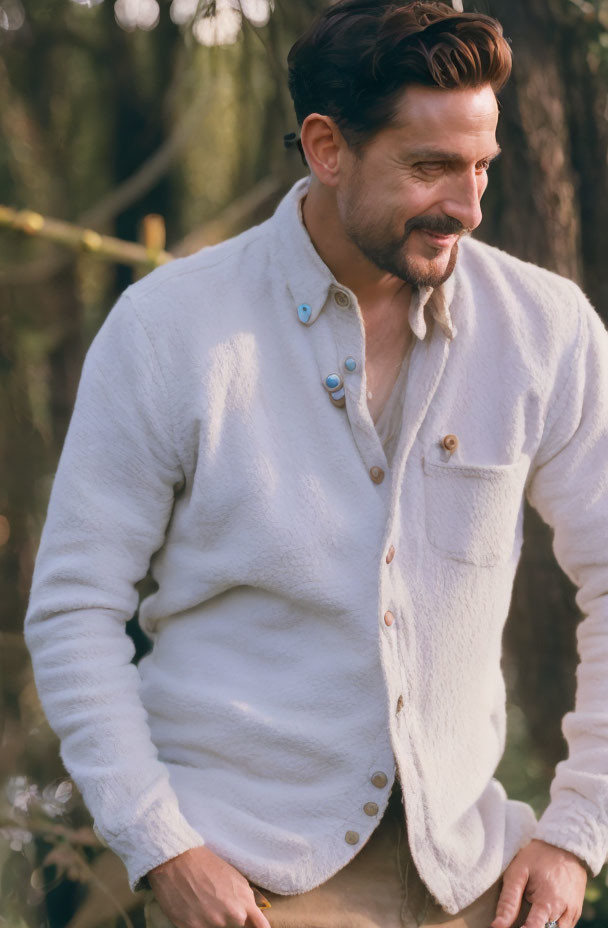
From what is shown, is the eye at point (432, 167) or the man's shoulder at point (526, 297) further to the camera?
the man's shoulder at point (526, 297)

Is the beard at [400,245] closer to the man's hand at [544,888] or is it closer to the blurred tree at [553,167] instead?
the man's hand at [544,888]

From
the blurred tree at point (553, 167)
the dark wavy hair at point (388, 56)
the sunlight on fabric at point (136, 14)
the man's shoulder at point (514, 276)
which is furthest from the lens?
the sunlight on fabric at point (136, 14)

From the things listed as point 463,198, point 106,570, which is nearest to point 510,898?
point 106,570

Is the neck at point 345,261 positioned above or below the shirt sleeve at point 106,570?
above

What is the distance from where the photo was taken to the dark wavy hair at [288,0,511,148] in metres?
1.85

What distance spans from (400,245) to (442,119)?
0.64 feet

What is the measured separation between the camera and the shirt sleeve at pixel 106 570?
1.92 m

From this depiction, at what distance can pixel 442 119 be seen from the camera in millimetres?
1860

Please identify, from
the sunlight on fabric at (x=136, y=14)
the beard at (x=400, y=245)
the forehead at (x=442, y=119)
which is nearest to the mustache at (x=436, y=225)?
the beard at (x=400, y=245)

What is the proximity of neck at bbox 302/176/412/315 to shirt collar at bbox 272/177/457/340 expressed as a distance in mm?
25

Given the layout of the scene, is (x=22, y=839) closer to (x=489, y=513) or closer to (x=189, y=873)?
(x=189, y=873)

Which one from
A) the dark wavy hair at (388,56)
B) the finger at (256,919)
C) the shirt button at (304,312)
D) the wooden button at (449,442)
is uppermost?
the dark wavy hair at (388,56)

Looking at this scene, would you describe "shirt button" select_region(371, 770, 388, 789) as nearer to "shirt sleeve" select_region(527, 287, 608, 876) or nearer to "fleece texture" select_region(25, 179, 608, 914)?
"fleece texture" select_region(25, 179, 608, 914)

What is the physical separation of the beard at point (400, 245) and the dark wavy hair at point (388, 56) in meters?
0.12
